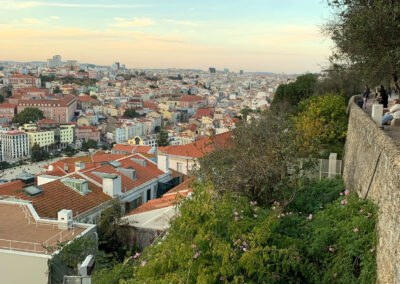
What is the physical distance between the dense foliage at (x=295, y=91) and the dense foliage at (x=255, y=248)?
2569 cm

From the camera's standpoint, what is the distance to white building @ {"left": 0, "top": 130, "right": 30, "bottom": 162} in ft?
252

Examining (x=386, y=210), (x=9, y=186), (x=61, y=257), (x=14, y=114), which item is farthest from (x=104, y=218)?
(x=14, y=114)

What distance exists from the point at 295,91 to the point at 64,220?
1017 inches

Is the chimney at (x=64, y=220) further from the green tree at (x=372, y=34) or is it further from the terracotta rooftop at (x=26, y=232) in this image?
the green tree at (x=372, y=34)

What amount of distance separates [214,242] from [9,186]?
12067mm

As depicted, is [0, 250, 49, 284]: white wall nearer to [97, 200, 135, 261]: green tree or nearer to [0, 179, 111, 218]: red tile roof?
[97, 200, 135, 261]: green tree

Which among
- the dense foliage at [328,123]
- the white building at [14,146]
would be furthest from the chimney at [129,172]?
the white building at [14,146]

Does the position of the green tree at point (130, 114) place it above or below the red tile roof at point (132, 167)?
below

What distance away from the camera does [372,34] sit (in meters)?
9.50

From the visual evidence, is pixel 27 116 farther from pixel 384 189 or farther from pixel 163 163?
pixel 384 189

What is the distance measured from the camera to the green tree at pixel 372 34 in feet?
29.7

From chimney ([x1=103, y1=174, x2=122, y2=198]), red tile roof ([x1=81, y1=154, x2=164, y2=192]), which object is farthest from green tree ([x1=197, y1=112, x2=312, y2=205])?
red tile roof ([x1=81, y1=154, x2=164, y2=192])

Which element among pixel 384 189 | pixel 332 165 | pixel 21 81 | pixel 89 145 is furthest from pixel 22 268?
pixel 21 81

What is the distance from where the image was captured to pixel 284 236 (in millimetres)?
5809
